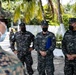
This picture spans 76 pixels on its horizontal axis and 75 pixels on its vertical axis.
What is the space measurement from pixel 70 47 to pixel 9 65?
425cm

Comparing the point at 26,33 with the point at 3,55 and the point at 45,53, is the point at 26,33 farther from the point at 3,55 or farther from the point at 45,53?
the point at 3,55

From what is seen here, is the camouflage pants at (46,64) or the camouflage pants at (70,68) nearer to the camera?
the camouflage pants at (70,68)

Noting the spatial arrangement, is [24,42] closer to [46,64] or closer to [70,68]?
[46,64]

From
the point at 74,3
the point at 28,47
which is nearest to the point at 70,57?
the point at 28,47

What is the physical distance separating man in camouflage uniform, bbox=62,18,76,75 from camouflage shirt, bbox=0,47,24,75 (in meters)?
→ 4.13

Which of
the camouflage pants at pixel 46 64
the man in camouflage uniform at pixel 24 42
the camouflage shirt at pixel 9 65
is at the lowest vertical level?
the camouflage pants at pixel 46 64

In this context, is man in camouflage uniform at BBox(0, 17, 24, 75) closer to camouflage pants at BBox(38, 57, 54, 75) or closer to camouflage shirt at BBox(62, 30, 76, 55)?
camouflage shirt at BBox(62, 30, 76, 55)

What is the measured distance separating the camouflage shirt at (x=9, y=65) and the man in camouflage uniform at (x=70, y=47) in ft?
13.6

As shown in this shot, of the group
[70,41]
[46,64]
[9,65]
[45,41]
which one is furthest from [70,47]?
[9,65]

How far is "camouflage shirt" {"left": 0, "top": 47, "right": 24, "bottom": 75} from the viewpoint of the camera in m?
0.82

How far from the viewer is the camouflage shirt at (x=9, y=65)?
82cm

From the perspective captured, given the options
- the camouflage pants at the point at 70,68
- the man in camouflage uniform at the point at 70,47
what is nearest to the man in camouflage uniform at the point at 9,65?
the man in camouflage uniform at the point at 70,47

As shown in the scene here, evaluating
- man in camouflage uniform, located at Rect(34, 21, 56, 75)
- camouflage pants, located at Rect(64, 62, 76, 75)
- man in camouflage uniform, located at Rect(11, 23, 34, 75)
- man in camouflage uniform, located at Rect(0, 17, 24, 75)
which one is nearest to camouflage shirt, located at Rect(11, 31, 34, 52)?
man in camouflage uniform, located at Rect(11, 23, 34, 75)

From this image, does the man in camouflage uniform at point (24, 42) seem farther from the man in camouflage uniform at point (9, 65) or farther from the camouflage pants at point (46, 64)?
the man in camouflage uniform at point (9, 65)
